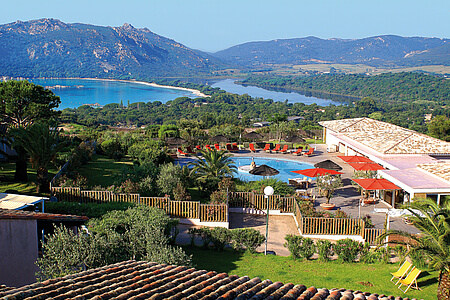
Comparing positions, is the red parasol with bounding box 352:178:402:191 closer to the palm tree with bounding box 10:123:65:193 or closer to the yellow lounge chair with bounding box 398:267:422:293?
the yellow lounge chair with bounding box 398:267:422:293

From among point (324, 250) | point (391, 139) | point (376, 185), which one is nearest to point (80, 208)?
point (324, 250)

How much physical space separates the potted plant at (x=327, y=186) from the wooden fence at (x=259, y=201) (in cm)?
167

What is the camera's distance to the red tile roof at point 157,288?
4.82m

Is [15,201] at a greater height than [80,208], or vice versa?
[15,201]

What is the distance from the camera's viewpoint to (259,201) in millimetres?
14992

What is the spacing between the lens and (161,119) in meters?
98.0

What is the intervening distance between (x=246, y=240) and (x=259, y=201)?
3955 mm

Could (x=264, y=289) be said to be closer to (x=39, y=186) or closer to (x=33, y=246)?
(x=33, y=246)

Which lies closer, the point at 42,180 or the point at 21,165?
the point at 42,180

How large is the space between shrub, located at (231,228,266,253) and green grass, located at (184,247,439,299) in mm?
216

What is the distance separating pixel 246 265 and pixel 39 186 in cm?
860

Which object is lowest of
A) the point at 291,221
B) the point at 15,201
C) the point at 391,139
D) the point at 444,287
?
the point at 291,221

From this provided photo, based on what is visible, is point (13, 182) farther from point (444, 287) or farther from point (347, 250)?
point (444, 287)

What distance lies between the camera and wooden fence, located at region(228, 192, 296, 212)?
1488 cm
